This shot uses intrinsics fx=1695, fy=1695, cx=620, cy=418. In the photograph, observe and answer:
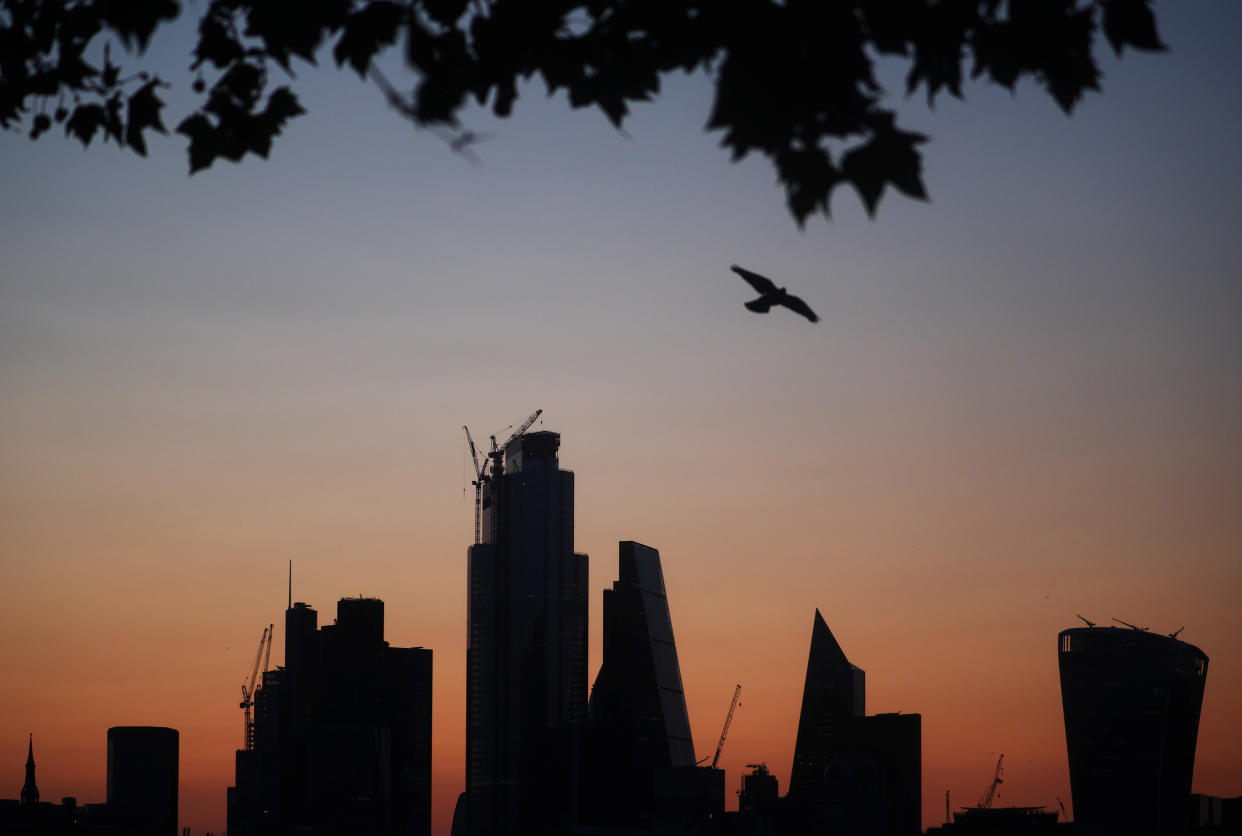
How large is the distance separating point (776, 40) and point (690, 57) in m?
0.82

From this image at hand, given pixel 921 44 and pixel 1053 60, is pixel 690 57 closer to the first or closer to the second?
pixel 921 44

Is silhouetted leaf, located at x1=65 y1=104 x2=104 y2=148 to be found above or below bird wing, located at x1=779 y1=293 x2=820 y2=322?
above

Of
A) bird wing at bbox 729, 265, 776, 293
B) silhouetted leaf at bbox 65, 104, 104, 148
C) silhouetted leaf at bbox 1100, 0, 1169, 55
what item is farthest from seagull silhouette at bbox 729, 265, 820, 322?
Result: silhouetted leaf at bbox 65, 104, 104, 148

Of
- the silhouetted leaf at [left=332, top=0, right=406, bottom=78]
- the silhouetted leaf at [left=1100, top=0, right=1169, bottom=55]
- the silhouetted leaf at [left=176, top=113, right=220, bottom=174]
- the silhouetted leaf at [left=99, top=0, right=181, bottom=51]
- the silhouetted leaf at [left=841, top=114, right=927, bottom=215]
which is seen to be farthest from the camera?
the silhouetted leaf at [left=176, top=113, right=220, bottom=174]

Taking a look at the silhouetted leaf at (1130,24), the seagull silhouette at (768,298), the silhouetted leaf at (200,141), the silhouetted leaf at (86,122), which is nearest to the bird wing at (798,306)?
the seagull silhouette at (768,298)

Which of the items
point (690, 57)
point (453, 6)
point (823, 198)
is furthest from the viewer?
point (453, 6)

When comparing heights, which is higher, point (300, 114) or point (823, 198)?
point (300, 114)

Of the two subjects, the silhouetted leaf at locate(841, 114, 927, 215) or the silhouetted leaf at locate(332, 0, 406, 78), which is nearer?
the silhouetted leaf at locate(841, 114, 927, 215)

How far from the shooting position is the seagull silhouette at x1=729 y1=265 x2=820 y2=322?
15.8 meters

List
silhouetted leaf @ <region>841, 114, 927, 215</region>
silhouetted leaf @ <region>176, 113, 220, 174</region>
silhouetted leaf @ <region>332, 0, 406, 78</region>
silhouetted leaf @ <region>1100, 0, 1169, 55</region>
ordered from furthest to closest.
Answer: silhouetted leaf @ <region>176, 113, 220, 174</region>, silhouetted leaf @ <region>332, 0, 406, 78</region>, silhouetted leaf @ <region>1100, 0, 1169, 55</region>, silhouetted leaf @ <region>841, 114, 927, 215</region>

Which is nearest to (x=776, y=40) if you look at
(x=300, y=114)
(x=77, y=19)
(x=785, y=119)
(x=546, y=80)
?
(x=785, y=119)

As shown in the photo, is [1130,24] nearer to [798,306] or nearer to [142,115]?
[798,306]

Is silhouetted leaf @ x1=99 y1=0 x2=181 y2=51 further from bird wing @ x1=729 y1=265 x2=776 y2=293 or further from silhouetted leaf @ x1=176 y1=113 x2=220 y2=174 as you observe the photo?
bird wing @ x1=729 y1=265 x2=776 y2=293

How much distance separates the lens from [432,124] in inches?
527
